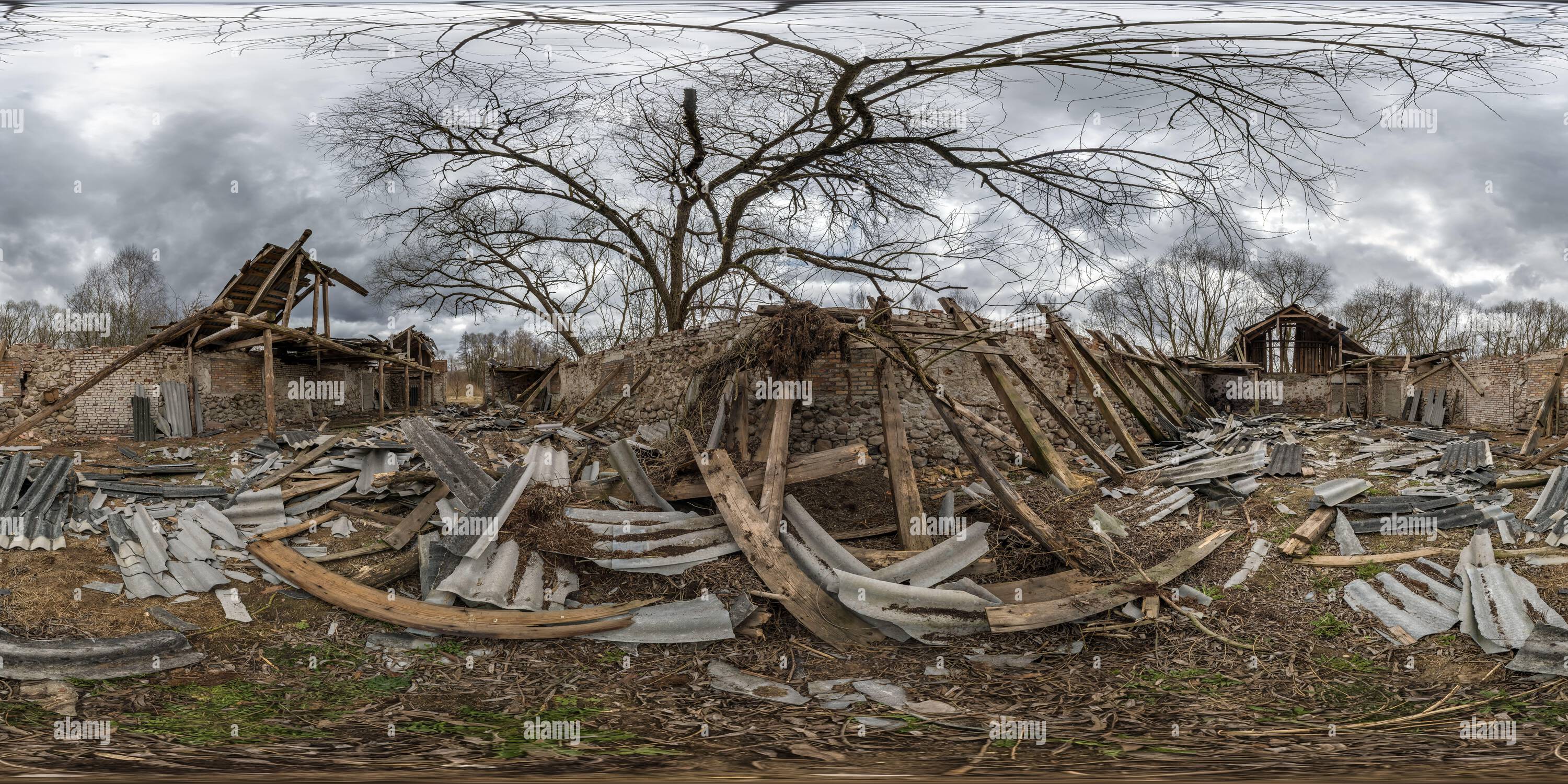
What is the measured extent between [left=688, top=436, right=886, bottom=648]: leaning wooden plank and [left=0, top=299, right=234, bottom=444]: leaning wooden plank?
8.48 metres

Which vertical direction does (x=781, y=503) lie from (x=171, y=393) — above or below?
below

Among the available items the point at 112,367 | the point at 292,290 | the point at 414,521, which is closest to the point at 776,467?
the point at 414,521

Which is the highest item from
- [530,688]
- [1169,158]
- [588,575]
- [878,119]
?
[878,119]

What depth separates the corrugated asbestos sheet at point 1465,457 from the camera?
9211mm

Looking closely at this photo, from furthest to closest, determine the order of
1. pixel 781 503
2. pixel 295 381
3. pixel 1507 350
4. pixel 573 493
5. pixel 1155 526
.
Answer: pixel 1507 350 < pixel 295 381 < pixel 1155 526 < pixel 573 493 < pixel 781 503

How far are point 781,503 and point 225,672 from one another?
402 centimetres

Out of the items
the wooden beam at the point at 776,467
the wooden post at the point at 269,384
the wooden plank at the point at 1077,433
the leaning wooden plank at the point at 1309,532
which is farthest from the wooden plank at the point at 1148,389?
the wooden post at the point at 269,384

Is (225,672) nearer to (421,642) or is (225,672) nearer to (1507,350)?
(421,642)

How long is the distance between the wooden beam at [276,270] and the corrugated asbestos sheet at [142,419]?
278 centimetres

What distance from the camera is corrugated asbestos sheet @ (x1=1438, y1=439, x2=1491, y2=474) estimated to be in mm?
9211

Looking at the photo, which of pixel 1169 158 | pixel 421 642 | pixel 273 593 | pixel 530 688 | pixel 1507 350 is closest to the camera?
pixel 530 688

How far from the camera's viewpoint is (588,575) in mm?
6043

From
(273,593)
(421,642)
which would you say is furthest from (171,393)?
(421,642)

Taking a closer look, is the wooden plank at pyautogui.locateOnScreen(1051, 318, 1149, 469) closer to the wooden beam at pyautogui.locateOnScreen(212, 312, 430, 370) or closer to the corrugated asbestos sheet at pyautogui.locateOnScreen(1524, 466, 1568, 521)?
the corrugated asbestos sheet at pyautogui.locateOnScreen(1524, 466, 1568, 521)
